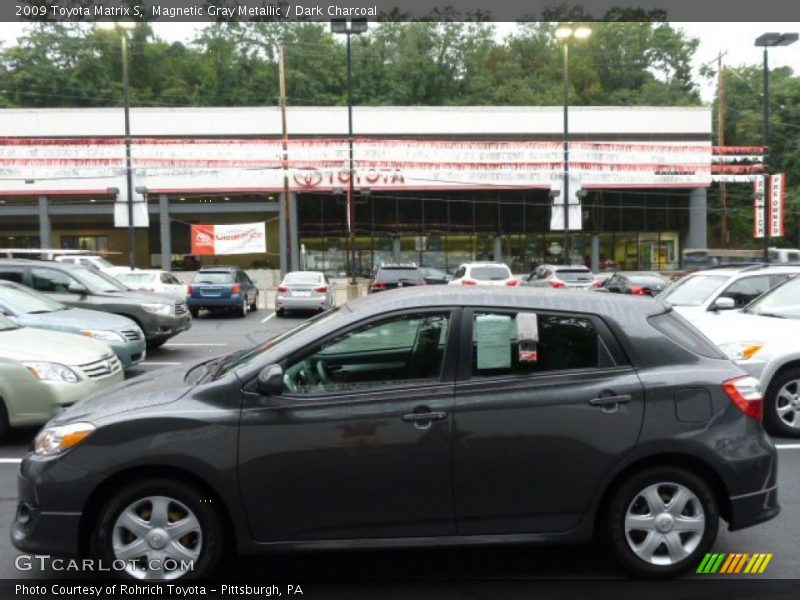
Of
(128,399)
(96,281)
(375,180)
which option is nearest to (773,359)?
(128,399)

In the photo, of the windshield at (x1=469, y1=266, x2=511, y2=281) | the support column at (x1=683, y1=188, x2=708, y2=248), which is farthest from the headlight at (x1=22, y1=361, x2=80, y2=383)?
the support column at (x1=683, y1=188, x2=708, y2=248)

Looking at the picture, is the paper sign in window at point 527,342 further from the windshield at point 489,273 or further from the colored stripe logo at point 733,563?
the windshield at point 489,273

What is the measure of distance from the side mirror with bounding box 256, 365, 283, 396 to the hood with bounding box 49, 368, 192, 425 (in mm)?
477

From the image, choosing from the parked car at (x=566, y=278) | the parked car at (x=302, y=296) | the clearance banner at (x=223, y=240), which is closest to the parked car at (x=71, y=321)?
the parked car at (x=302, y=296)

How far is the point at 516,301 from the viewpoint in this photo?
4598mm

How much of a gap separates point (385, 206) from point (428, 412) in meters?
41.4

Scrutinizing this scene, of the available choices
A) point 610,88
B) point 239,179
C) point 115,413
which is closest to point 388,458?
point 115,413

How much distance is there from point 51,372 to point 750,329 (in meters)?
6.90

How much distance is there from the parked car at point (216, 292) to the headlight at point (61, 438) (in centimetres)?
1908

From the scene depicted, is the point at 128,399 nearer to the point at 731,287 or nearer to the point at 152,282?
the point at 731,287

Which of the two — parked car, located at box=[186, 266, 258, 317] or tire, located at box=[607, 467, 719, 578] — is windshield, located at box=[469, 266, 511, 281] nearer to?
parked car, located at box=[186, 266, 258, 317]

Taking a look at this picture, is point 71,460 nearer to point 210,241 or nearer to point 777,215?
point 210,241

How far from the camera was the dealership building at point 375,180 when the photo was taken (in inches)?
1587

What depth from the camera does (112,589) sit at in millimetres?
4301
